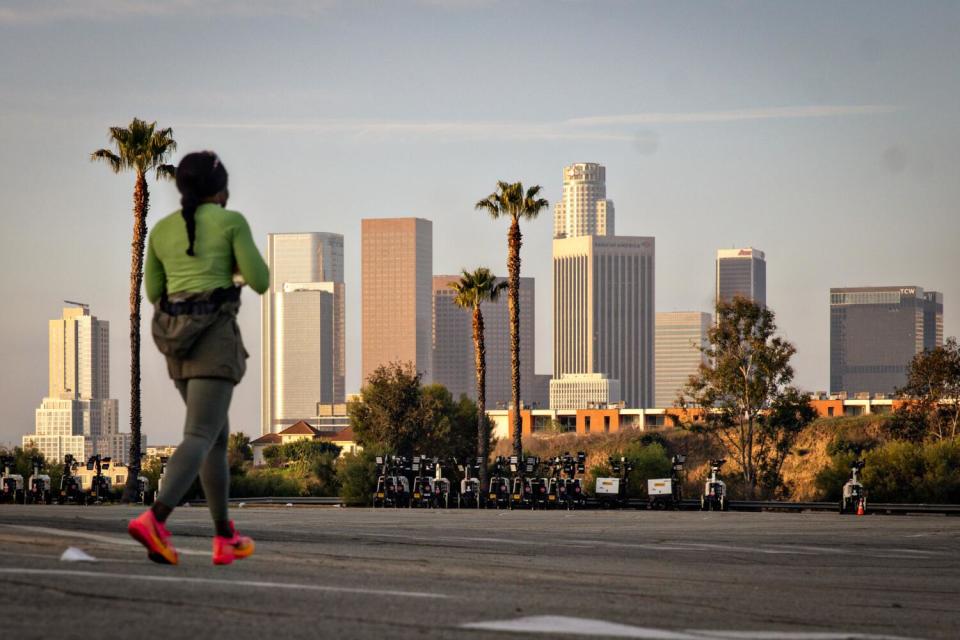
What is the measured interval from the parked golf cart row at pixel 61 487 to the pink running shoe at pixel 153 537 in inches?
1283

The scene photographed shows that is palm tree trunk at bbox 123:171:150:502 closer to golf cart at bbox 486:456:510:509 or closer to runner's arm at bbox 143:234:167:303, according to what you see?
golf cart at bbox 486:456:510:509

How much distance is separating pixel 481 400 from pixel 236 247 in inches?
1993

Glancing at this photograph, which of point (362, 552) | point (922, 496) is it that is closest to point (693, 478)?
point (922, 496)

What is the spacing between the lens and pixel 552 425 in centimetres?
17250

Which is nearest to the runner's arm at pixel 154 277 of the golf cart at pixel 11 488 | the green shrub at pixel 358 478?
the golf cart at pixel 11 488

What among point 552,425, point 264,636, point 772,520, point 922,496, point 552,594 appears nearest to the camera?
point 264,636

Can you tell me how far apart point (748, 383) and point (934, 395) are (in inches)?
566

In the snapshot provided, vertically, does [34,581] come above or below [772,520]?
above

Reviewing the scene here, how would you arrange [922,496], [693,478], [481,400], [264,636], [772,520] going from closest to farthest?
[264,636]
[772,520]
[922,496]
[481,400]
[693,478]

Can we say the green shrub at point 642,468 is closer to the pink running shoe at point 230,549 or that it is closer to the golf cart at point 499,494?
the golf cart at point 499,494

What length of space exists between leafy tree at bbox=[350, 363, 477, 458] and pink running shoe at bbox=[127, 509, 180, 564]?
79.2 metres

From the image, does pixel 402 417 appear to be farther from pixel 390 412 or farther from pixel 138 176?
pixel 138 176

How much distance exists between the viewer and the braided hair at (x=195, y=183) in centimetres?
727

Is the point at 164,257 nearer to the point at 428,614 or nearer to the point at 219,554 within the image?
the point at 219,554
